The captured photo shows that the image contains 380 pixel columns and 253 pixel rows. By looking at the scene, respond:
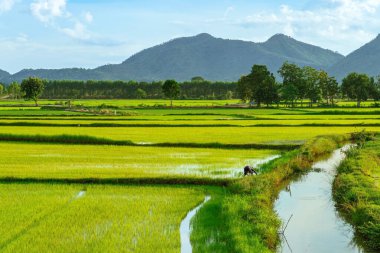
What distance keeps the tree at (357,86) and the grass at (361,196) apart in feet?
228

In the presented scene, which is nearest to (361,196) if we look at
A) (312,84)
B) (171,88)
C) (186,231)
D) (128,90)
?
(186,231)

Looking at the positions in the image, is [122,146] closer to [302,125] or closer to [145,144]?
[145,144]

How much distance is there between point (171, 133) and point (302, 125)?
44.9 feet

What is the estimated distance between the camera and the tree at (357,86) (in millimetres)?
86688

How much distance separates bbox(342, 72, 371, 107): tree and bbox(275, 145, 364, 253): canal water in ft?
238

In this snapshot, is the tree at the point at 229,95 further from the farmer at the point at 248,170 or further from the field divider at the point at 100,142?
the farmer at the point at 248,170

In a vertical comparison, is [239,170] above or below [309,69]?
below

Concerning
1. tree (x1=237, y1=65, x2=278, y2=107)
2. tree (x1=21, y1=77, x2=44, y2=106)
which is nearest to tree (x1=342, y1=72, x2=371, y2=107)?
tree (x1=237, y1=65, x2=278, y2=107)

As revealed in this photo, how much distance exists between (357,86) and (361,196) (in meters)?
79.7

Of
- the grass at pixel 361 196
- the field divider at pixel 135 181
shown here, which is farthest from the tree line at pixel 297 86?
the field divider at pixel 135 181

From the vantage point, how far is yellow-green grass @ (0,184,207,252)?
1018 centimetres

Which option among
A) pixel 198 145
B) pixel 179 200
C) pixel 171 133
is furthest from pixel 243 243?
pixel 171 133

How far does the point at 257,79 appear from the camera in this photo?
87.3m

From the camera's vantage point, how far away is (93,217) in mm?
12352
